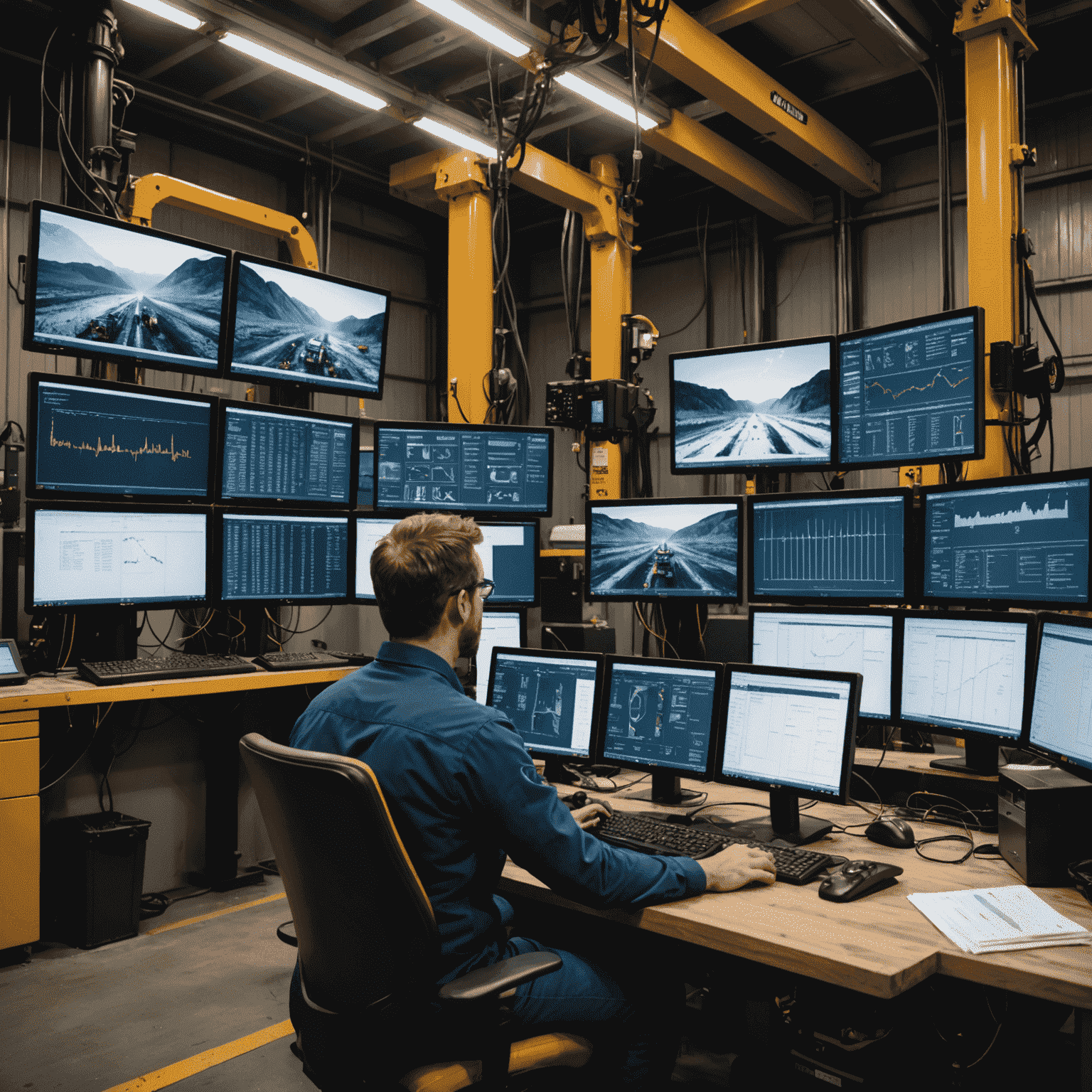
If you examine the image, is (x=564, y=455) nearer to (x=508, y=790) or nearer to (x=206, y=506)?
(x=206, y=506)

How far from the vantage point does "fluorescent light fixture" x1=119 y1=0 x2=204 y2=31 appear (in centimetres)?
388

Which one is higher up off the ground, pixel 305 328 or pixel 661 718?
pixel 305 328

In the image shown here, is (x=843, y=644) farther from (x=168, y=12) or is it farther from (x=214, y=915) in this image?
(x=168, y=12)

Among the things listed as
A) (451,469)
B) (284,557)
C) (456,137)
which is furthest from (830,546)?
(456,137)

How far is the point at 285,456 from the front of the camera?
11.3ft

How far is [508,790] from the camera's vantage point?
133 cm

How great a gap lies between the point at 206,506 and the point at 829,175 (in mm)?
4597

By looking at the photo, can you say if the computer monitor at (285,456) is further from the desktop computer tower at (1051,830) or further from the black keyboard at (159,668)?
the desktop computer tower at (1051,830)

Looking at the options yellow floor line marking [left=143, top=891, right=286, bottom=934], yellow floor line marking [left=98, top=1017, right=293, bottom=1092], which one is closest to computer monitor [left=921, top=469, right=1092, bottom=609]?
yellow floor line marking [left=98, top=1017, right=293, bottom=1092]

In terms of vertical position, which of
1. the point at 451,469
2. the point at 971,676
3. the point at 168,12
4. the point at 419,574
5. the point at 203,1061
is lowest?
the point at 203,1061

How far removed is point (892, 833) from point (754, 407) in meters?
1.42

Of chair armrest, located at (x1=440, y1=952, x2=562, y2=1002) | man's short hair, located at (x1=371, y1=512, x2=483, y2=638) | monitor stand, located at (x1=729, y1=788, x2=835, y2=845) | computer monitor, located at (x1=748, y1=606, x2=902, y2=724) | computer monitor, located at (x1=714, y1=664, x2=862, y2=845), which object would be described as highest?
man's short hair, located at (x1=371, y1=512, x2=483, y2=638)

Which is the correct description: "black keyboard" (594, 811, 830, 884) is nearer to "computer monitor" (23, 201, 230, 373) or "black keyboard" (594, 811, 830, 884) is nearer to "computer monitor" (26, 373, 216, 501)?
"computer monitor" (26, 373, 216, 501)

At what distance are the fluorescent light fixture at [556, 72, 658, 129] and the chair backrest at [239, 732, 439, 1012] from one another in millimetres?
3922
